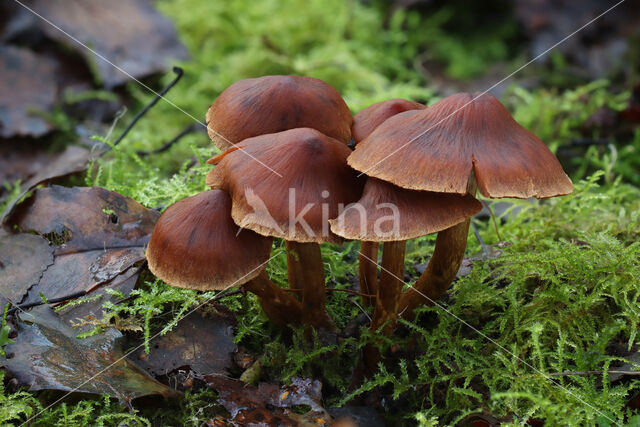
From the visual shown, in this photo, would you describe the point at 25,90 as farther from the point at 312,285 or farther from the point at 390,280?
the point at 390,280

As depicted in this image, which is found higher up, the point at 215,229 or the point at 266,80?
the point at 266,80

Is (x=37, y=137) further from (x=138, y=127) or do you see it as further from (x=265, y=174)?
(x=265, y=174)

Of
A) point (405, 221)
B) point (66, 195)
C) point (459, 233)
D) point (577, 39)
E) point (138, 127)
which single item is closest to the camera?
point (405, 221)

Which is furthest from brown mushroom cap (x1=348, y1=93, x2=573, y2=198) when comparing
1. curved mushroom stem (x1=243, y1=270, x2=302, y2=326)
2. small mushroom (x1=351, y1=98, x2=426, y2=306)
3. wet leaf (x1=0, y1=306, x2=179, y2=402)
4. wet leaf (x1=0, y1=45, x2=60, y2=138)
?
wet leaf (x1=0, y1=45, x2=60, y2=138)

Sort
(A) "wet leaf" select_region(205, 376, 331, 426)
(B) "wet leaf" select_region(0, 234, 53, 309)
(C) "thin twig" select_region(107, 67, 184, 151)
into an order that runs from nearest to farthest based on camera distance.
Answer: (A) "wet leaf" select_region(205, 376, 331, 426) → (B) "wet leaf" select_region(0, 234, 53, 309) → (C) "thin twig" select_region(107, 67, 184, 151)

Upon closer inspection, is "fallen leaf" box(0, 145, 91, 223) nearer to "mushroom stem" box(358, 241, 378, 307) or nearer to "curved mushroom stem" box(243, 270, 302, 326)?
"curved mushroom stem" box(243, 270, 302, 326)

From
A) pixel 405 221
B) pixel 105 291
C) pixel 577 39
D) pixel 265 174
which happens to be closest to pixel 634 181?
pixel 577 39
